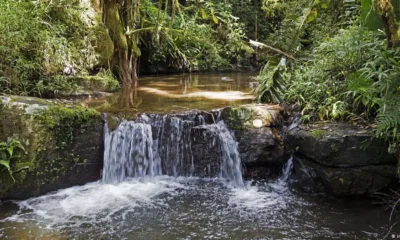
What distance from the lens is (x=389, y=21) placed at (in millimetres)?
4703

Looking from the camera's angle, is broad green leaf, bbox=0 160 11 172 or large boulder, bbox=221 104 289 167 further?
large boulder, bbox=221 104 289 167

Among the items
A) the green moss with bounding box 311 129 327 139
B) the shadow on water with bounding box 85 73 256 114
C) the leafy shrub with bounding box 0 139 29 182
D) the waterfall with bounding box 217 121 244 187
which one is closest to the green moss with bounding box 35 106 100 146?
the leafy shrub with bounding box 0 139 29 182

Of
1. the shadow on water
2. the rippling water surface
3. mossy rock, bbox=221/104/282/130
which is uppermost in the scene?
the shadow on water

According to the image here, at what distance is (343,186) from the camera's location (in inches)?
200

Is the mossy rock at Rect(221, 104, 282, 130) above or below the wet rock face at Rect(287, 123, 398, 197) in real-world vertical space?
above

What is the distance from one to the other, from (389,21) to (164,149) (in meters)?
3.92

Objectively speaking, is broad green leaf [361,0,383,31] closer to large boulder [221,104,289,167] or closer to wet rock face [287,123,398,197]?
wet rock face [287,123,398,197]

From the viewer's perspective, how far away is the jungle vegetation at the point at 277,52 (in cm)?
486

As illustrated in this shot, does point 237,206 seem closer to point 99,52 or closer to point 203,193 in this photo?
point 203,193

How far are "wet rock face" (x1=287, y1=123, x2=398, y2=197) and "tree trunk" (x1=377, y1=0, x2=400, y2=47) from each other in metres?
1.31

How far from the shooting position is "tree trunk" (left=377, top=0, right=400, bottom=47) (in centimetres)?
459

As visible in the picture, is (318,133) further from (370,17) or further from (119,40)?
(119,40)

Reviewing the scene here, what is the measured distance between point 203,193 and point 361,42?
135 inches

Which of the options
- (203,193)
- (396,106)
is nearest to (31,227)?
(203,193)
